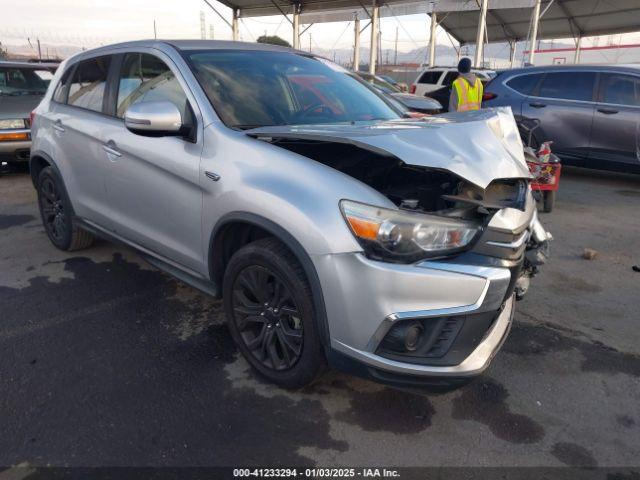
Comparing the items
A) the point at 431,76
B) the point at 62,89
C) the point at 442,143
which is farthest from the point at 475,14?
the point at 442,143

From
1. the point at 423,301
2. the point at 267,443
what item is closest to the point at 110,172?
the point at 267,443

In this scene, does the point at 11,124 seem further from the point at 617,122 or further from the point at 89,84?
the point at 617,122

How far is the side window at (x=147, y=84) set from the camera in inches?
123

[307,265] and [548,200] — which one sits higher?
[307,265]

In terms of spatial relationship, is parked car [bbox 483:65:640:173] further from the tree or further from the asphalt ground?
the tree

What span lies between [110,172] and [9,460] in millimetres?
1963

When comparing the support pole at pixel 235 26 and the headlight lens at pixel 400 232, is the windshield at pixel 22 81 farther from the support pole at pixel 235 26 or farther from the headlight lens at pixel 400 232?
the support pole at pixel 235 26

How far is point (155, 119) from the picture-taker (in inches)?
109

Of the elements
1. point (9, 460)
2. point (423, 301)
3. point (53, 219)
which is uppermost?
point (423, 301)

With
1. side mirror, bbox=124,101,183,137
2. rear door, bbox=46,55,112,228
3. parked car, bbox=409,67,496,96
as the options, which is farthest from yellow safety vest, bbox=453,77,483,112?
parked car, bbox=409,67,496,96

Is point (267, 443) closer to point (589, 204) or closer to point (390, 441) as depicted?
point (390, 441)

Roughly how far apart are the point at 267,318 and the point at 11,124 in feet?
22.1

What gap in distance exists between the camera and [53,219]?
4762mm

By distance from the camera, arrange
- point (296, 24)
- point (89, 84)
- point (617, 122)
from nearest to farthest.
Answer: point (89, 84)
point (617, 122)
point (296, 24)
